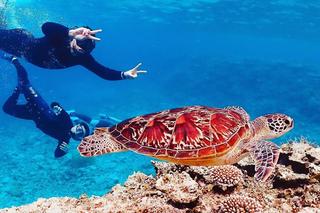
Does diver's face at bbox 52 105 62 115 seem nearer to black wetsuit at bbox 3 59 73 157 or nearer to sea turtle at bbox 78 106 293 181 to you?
black wetsuit at bbox 3 59 73 157

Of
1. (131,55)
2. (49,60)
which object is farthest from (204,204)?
(131,55)

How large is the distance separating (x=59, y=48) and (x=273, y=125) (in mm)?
5508

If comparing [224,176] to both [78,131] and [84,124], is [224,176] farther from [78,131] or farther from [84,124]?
[84,124]

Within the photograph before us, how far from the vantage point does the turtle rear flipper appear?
3967mm

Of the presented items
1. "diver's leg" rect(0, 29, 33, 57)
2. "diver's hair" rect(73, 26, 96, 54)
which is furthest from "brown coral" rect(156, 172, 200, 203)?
"diver's leg" rect(0, 29, 33, 57)

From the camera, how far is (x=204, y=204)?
3.72 m

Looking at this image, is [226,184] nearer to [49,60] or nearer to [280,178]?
[280,178]

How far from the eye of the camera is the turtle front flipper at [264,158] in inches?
129

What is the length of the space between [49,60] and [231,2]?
87.3 feet


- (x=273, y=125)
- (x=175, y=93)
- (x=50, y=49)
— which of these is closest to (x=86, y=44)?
(x=50, y=49)

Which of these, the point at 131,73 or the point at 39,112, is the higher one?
the point at 131,73

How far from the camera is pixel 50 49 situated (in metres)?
7.95

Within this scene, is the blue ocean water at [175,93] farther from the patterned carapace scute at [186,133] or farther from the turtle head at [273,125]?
the turtle head at [273,125]

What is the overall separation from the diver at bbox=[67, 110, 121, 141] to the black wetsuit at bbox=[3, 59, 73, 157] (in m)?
0.35
